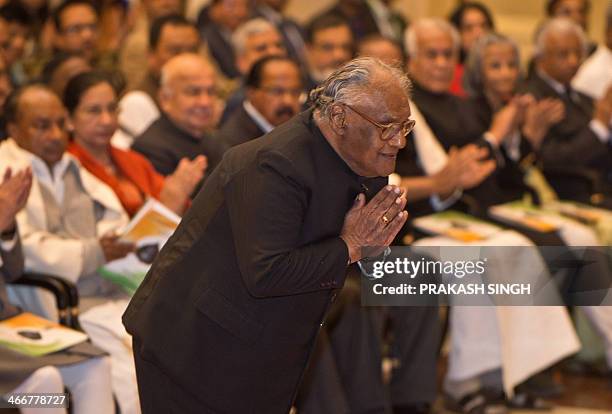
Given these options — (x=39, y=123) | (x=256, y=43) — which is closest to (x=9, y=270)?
(x=39, y=123)

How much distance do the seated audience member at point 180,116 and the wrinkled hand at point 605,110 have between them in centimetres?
215

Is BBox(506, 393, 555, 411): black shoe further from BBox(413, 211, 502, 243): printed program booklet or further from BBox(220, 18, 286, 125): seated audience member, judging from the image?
BBox(220, 18, 286, 125): seated audience member

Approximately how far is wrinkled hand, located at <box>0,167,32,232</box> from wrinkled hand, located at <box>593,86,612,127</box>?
3.43 metres

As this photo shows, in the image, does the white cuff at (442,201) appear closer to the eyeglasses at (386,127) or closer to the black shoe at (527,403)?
the black shoe at (527,403)

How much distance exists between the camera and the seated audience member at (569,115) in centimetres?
623

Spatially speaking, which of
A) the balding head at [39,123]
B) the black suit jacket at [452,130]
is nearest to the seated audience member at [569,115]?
the black suit jacket at [452,130]

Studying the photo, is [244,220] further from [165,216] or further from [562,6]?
[562,6]

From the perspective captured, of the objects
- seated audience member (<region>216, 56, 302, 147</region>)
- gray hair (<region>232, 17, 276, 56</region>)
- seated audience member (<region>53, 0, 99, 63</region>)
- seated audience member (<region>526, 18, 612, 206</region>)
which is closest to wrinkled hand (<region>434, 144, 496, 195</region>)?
seated audience member (<region>216, 56, 302, 147</region>)

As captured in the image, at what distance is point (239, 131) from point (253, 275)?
2.46m

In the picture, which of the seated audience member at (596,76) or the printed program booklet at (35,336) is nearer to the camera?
the printed program booklet at (35,336)

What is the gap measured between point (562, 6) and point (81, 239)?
15.6 feet

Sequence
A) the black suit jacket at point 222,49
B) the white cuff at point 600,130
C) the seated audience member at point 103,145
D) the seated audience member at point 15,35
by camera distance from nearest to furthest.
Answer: the seated audience member at point 103,145 → the white cuff at point 600,130 → the seated audience member at point 15,35 → the black suit jacket at point 222,49

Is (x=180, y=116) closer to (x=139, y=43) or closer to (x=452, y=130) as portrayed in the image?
(x=452, y=130)

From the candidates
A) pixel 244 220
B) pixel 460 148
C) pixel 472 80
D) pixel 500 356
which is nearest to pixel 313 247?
pixel 244 220
